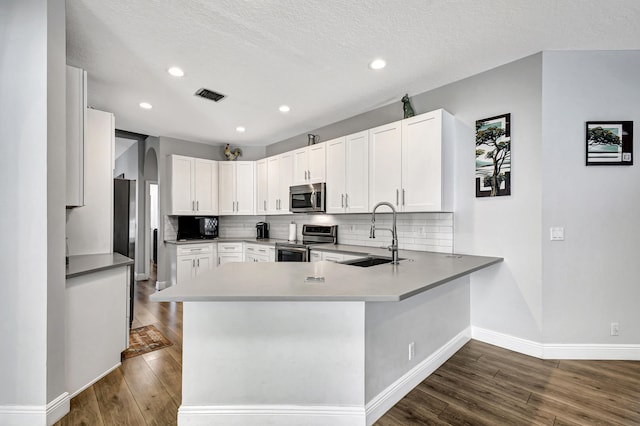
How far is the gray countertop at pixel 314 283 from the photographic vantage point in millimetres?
1492

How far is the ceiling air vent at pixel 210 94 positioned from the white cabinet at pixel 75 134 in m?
1.34

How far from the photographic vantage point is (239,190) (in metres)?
5.62

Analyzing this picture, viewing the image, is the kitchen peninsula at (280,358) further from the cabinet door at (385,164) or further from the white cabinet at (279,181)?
the white cabinet at (279,181)

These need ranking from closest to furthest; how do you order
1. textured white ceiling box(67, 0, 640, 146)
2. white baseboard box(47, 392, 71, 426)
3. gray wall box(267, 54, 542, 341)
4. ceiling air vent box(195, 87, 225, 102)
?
white baseboard box(47, 392, 71, 426) < textured white ceiling box(67, 0, 640, 146) < gray wall box(267, 54, 542, 341) < ceiling air vent box(195, 87, 225, 102)

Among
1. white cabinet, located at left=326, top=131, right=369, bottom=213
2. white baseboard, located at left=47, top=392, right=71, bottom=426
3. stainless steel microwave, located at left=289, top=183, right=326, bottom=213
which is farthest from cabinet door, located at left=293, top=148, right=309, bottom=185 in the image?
white baseboard, located at left=47, top=392, right=71, bottom=426

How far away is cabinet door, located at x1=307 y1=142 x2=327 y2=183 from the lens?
166 inches

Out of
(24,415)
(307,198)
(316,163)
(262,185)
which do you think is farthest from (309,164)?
(24,415)

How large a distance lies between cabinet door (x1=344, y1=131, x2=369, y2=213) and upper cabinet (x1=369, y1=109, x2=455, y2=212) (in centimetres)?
14

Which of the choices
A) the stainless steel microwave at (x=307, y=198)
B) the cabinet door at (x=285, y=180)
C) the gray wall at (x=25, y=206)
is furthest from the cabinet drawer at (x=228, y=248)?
the gray wall at (x=25, y=206)

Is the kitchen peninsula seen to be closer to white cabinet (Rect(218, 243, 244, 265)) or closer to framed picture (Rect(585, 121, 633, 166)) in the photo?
framed picture (Rect(585, 121, 633, 166))

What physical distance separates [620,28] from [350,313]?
9.51 ft

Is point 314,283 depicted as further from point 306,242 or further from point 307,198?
point 306,242

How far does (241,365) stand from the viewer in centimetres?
174

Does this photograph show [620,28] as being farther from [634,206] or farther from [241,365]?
[241,365]
